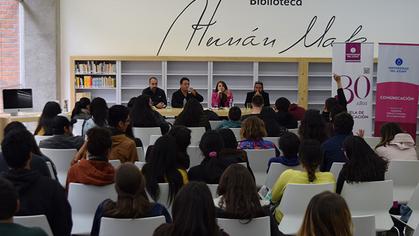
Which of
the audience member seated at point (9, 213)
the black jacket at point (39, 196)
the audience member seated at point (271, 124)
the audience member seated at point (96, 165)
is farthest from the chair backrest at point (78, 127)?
the audience member seated at point (9, 213)

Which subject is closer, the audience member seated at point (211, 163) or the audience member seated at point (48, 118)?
the audience member seated at point (211, 163)

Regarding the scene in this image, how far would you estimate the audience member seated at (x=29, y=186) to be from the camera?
346 cm

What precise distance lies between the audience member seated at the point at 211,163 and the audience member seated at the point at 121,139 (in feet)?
3.01

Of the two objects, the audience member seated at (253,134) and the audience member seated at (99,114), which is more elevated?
the audience member seated at (99,114)

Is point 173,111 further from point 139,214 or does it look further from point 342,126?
point 139,214

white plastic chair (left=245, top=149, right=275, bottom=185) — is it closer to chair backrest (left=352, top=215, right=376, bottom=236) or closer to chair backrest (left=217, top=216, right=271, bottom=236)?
chair backrest (left=352, top=215, right=376, bottom=236)

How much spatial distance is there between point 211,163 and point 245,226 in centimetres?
128

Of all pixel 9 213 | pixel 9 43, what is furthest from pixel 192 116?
pixel 9 43

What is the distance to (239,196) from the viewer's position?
134 inches

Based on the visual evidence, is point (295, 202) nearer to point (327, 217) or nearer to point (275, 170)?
point (275, 170)

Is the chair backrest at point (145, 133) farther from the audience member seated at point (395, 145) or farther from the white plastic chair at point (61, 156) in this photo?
the audience member seated at point (395, 145)

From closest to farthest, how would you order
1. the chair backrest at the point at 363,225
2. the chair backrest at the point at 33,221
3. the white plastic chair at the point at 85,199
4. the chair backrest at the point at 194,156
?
the chair backrest at the point at 33,221, the chair backrest at the point at 363,225, the white plastic chair at the point at 85,199, the chair backrest at the point at 194,156

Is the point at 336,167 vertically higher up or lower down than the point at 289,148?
lower down

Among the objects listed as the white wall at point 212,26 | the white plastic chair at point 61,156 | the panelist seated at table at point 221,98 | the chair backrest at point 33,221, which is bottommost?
the chair backrest at point 33,221
